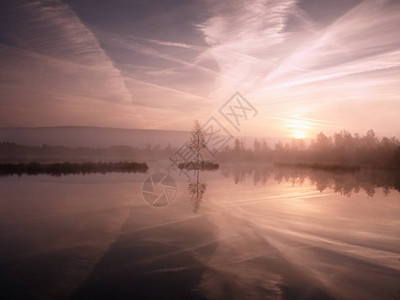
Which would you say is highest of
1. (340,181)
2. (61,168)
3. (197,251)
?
(340,181)

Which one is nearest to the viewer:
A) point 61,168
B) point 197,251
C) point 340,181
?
point 197,251

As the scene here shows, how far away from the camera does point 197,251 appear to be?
1155cm

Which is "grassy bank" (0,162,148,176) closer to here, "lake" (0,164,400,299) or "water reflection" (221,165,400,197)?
"water reflection" (221,165,400,197)

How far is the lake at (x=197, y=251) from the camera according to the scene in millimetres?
8320

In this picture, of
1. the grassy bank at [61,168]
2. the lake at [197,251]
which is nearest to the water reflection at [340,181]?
the lake at [197,251]

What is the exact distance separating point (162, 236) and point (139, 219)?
12.7ft

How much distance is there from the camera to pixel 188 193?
28.0 meters

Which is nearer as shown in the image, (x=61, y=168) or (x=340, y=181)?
(x=340, y=181)

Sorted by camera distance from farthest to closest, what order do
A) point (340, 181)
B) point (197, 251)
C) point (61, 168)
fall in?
Answer: point (61, 168) → point (340, 181) → point (197, 251)

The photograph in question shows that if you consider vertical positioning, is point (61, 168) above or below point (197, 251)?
above

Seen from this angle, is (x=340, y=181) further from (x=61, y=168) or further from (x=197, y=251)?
(x=61, y=168)

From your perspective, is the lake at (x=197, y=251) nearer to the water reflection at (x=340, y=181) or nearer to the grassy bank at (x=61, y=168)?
the water reflection at (x=340, y=181)

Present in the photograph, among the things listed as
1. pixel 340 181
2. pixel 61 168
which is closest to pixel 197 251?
pixel 340 181

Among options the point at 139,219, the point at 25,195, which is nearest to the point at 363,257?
the point at 139,219
